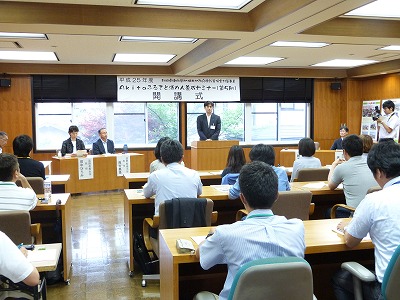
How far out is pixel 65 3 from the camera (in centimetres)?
475

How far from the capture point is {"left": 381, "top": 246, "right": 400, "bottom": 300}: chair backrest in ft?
6.15

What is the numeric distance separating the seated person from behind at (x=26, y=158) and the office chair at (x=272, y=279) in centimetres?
338

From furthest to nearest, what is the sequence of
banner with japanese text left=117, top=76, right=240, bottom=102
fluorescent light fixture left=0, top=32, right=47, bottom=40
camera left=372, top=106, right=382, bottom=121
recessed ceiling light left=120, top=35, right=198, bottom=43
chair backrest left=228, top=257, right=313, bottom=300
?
banner with japanese text left=117, top=76, right=240, bottom=102, camera left=372, top=106, right=382, bottom=121, recessed ceiling light left=120, top=35, right=198, bottom=43, fluorescent light fixture left=0, top=32, right=47, bottom=40, chair backrest left=228, top=257, right=313, bottom=300

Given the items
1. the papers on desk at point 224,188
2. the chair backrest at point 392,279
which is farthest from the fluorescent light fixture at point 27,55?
the chair backrest at point 392,279

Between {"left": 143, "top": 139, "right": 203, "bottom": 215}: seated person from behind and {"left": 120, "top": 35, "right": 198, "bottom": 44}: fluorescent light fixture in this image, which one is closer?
{"left": 143, "top": 139, "right": 203, "bottom": 215}: seated person from behind

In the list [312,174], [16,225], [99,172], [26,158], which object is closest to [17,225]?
[16,225]

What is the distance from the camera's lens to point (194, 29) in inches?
207

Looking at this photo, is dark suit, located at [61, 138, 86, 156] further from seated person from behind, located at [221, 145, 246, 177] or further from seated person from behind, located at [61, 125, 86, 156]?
seated person from behind, located at [221, 145, 246, 177]

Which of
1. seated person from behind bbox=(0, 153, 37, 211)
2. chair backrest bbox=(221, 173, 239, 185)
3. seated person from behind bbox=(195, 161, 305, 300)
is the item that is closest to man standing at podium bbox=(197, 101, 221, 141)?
chair backrest bbox=(221, 173, 239, 185)

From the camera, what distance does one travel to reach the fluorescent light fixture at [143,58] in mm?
8070

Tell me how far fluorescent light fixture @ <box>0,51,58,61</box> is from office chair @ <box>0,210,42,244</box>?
5.26 meters

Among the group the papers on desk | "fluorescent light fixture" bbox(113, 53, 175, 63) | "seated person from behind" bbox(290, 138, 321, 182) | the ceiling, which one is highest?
"fluorescent light fixture" bbox(113, 53, 175, 63)

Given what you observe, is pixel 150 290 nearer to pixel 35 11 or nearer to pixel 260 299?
pixel 260 299

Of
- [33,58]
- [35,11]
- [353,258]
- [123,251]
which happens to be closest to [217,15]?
[35,11]
